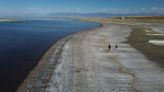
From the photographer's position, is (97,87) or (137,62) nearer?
(97,87)

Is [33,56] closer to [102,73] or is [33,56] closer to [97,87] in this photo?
[102,73]

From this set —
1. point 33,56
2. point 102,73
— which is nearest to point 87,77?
point 102,73

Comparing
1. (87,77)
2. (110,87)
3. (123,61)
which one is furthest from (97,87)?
(123,61)

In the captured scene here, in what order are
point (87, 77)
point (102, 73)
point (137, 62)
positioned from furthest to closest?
1. point (137, 62)
2. point (102, 73)
3. point (87, 77)

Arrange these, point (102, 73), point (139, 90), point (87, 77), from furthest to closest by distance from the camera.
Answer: point (102, 73), point (87, 77), point (139, 90)

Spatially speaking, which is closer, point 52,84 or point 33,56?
point 52,84

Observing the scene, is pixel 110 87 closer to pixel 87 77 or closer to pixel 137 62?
pixel 87 77

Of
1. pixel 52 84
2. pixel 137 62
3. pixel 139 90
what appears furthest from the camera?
pixel 137 62

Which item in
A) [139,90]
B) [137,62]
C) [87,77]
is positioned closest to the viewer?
[139,90]
